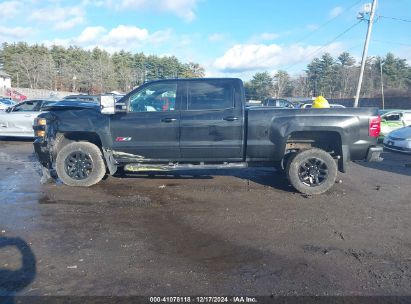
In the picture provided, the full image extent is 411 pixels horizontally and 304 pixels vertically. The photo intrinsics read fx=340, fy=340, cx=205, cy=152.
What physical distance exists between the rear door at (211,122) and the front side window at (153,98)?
0.31m

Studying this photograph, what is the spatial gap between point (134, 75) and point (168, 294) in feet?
249

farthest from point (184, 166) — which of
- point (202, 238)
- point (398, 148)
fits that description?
point (398, 148)

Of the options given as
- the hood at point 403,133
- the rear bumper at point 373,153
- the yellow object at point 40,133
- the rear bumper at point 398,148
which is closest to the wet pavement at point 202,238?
the rear bumper at point 373,153

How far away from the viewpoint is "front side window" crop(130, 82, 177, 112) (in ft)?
20.2

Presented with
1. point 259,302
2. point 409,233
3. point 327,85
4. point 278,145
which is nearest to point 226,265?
point 259,302

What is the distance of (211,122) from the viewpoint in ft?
19.7

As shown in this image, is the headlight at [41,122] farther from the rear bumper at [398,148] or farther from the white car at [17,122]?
the rear bumper at [398,148]

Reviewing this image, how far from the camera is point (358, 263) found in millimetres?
3518

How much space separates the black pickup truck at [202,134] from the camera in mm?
5898

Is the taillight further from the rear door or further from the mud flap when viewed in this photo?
the mud flap

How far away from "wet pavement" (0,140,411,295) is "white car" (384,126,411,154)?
433 cm

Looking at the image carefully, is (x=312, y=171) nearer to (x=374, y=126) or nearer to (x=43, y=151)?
(x=374, y=126)

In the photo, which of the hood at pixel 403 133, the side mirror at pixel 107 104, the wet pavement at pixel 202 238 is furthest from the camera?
the hood at pixel 403 133

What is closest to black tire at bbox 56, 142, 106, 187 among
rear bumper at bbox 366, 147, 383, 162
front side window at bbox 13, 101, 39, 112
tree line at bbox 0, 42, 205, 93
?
rear bumper at bbox 366, 147, 383, 162
